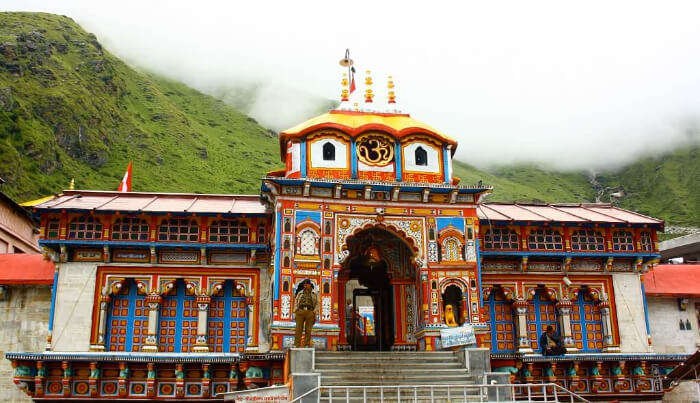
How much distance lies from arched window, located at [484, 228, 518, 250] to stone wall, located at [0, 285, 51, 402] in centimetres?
1624

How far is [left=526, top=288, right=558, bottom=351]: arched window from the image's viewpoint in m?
24.9

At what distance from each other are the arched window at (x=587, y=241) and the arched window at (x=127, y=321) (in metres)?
16.4

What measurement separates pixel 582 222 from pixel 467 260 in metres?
6.04

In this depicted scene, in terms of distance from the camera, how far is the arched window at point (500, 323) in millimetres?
24656

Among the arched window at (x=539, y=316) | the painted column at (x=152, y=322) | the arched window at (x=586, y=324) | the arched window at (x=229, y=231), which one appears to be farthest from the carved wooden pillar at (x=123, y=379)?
the arched window at (x=586, y=324)

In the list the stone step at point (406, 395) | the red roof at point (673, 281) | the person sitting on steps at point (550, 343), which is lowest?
the stone step at point (406, 395)

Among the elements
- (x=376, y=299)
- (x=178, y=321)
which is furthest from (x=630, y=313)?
(x=178, y=321)

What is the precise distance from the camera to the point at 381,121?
23078 mm

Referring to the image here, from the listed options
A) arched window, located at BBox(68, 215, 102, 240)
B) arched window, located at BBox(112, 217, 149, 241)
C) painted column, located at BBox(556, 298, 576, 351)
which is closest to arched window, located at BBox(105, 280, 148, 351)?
arched window, located at BBox(112, 217, 149, 241)

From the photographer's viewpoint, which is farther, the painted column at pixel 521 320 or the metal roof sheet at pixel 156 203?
the painted column at pixel 521 320

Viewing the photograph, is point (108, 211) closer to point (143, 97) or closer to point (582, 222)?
point (582, 222)

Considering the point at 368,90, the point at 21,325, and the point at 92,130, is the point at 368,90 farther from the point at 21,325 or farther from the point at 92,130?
the point at 92,130

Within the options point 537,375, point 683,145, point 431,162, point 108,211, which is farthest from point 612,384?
point 683,145

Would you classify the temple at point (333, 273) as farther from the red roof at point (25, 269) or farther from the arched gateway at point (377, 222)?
the red roof at point (25, 269)
